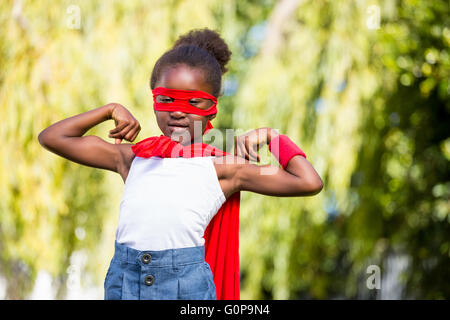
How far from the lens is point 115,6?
3758 mm

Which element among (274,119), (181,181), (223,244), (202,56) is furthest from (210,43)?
(274,119)

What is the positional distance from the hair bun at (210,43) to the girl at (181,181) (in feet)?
0.22

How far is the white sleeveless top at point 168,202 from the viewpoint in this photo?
4.53ft

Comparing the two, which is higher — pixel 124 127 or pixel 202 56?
pixel 202 56

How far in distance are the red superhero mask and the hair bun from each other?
0.22 metres

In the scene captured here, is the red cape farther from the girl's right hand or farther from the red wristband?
the red wristband

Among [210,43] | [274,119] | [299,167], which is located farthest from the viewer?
[274,119]

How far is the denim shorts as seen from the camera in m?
1.36

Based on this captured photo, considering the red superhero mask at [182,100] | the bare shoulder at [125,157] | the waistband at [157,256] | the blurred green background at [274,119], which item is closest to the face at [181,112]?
the red superhero mask at [182,100]

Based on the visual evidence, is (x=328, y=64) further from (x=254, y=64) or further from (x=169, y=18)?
(x=169, y=18)

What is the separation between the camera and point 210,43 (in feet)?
5.54

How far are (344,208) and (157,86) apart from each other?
2950 mm

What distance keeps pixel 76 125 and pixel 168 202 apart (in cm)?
36

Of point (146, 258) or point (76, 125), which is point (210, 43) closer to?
point (76, 125)
